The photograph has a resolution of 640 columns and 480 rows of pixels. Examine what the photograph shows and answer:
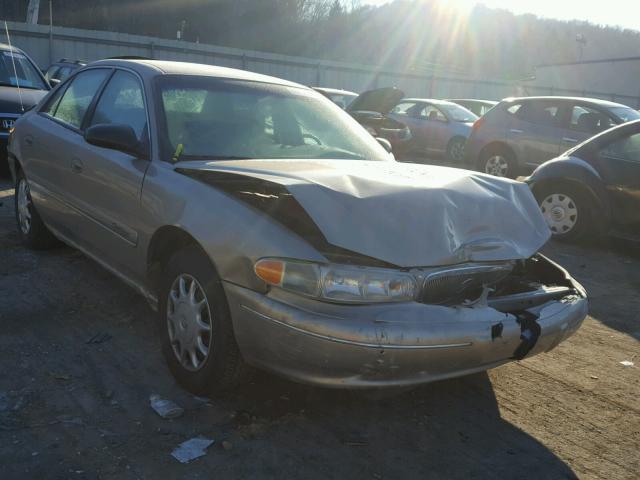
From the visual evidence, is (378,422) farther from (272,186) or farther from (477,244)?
(272,186)

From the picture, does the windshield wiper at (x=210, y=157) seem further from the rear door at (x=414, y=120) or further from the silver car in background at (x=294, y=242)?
the rear door at (x=414, y=120)

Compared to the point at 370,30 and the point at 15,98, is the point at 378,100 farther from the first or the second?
the point at 370,30

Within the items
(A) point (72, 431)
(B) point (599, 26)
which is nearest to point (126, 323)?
(A) point (72, 431)

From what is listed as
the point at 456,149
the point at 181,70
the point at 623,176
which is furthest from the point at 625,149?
the point at 456,149

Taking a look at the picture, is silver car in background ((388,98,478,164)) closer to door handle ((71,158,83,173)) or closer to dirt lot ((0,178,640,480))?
dirt lot ((0,178,640,480))

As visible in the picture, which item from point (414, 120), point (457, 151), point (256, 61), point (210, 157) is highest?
point (256, 61)

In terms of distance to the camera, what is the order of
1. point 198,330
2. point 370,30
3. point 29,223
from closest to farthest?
1. point 198,330
2. point 29,223
3. point 370,30

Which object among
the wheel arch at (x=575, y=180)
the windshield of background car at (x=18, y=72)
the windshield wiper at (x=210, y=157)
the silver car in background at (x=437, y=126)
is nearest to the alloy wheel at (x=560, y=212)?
the wheel arch at (x=575, y=180)

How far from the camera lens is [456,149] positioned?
15164 mm

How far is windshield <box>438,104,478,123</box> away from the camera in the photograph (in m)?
15.4

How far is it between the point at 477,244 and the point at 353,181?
0.66 metres

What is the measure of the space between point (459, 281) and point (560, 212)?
481cm

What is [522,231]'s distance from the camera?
129 inches

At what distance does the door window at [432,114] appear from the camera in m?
15.4
